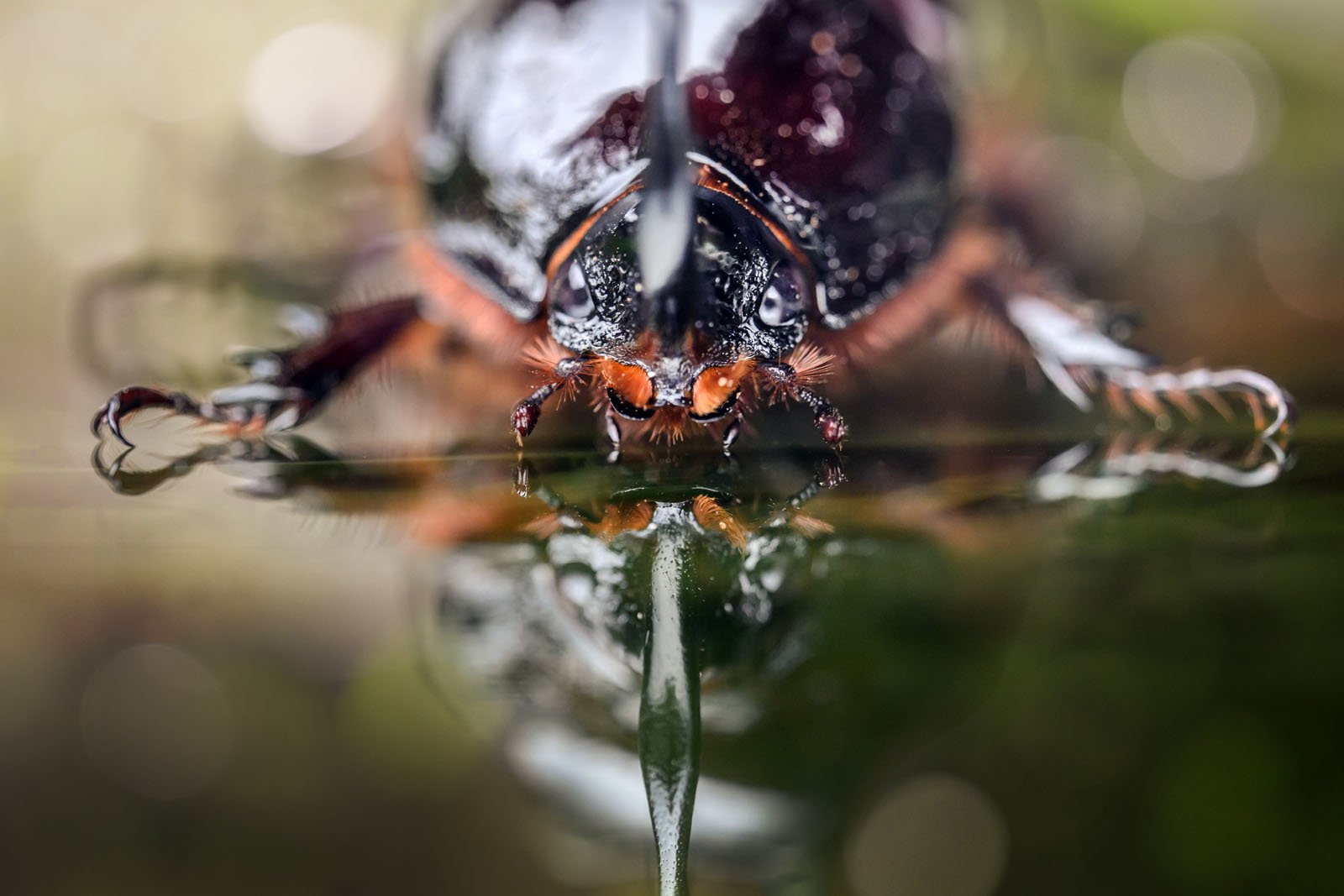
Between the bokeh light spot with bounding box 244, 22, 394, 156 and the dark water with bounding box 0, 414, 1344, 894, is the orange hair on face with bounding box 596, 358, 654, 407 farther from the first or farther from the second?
the bokeh light spot with bounding box 244, 22, 394, 156

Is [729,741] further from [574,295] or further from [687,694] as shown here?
[574,295]

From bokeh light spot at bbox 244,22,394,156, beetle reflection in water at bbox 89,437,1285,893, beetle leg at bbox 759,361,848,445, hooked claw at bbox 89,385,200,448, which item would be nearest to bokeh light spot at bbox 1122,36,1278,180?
bokeh light spot at bbox 244,22,394,156

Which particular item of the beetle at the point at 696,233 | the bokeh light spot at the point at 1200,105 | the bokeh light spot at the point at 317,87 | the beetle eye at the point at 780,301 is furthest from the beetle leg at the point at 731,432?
the bokeh light spot at the point at 1200,105

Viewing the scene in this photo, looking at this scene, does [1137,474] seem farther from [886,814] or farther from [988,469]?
[886,814]

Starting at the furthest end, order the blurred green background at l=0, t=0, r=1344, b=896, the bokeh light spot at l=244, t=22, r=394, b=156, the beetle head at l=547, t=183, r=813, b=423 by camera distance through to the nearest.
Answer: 1. the bokeh light spot at l=244, t=22, r=394, b=156
2. the beetle head at l=547, t=183, r=813, b=423
3. the blurred green background at l=0, t=0, r=1344, b=896

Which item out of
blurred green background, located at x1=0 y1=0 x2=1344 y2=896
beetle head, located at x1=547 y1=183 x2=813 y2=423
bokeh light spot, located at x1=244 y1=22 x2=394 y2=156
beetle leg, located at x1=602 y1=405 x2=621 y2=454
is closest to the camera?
blurred green background, located at x1=0 y1=0 x2=1344 y2=896

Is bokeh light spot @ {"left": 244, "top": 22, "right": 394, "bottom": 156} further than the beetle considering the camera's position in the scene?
Yes

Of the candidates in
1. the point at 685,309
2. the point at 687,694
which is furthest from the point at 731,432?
the point at 687,694
